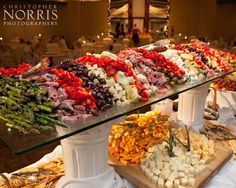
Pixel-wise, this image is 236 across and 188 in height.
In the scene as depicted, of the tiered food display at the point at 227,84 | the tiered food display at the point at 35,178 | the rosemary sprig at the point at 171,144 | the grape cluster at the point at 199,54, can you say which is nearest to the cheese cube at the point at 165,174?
the rosemary sprig at the point at 171,144

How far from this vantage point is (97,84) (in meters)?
1.03

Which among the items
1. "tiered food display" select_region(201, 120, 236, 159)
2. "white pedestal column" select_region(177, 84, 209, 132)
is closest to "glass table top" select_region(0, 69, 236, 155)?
"white pedestal column" select_region(177, 84, 209, 132)

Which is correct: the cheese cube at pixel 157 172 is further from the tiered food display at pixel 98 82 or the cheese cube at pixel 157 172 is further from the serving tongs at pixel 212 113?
the serving tongs at pixel 212 113

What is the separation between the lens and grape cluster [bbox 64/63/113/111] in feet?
3.11

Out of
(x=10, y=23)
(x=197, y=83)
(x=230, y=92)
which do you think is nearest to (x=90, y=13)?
(x=10, y=23)

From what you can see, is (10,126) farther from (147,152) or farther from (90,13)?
(90,13)

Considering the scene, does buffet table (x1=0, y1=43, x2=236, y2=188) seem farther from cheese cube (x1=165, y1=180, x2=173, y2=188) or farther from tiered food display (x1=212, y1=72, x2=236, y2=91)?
tiered food display (x1=212, y1=72, x2=236, y2=91)

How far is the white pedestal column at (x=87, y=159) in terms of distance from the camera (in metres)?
0.97

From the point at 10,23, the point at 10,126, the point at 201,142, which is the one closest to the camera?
the point at 10,126

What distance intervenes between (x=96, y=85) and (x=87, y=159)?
280 mm

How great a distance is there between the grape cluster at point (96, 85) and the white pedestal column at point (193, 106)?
72cm

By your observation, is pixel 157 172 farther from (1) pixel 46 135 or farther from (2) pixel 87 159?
(1) pixel 46 135

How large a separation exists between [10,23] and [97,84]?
8.89m

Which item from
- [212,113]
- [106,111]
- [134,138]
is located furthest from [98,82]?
[212,113]
